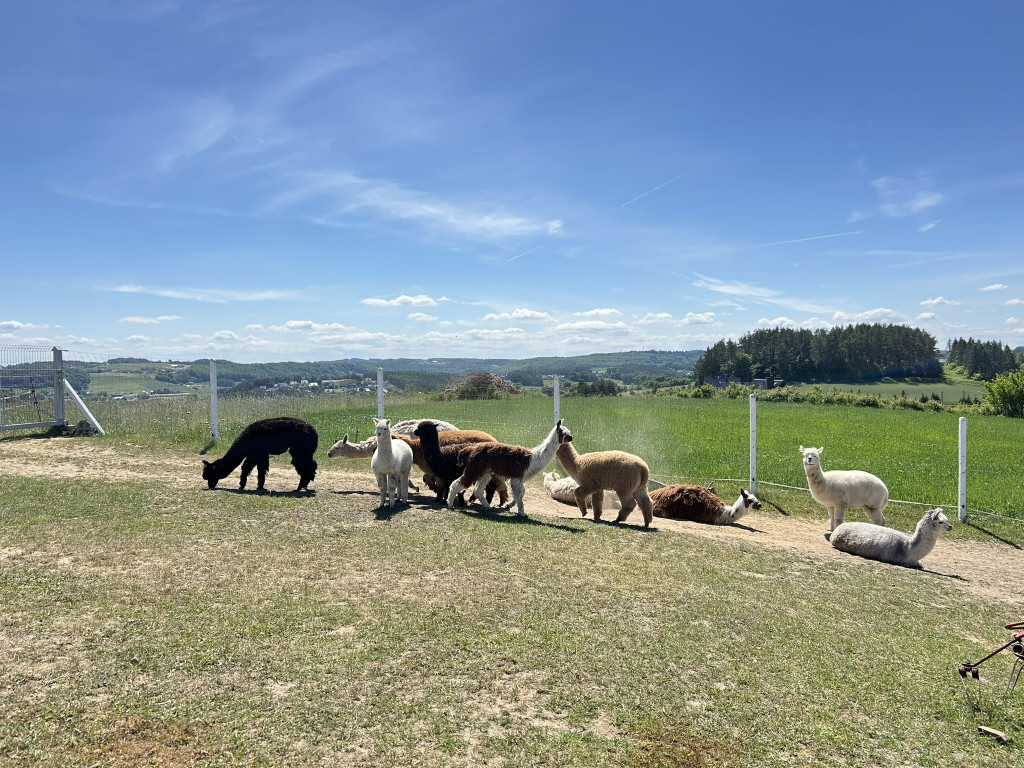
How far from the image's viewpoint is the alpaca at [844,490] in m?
Answer: 10.1

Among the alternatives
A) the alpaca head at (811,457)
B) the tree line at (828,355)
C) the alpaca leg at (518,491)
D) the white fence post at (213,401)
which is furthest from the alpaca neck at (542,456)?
the tree line at (828,355)

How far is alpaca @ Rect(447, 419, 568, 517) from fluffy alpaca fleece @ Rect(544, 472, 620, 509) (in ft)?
Result: 6.55

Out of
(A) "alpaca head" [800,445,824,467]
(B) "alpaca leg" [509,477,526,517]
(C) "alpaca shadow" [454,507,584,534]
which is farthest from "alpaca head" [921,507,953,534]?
(B) "alpaca leg" [509,477,526,517]

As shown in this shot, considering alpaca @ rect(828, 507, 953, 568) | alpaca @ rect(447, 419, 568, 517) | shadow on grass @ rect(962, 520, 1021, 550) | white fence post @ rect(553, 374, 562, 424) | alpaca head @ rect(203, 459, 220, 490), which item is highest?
white fence post @ rect(553, 374, 562, 424)

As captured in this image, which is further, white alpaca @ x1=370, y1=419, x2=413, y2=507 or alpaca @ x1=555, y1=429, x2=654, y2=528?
alpaca @ x1=555, y1=429, x2=654, y2=528

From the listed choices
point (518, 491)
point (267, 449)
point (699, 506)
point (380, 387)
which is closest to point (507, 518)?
point (518, 491)

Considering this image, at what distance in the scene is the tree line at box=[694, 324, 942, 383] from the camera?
6094cm

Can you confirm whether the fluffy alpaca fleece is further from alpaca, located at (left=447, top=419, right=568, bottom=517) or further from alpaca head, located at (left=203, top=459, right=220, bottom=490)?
alpaca head, located at (left=203, top=459, right=220, bottom=490)

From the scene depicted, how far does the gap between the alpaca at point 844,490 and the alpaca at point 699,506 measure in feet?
3.88

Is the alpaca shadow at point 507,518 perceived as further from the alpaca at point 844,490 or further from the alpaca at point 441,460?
the alpaca at point 844,490

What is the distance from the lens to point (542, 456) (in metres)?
9.80

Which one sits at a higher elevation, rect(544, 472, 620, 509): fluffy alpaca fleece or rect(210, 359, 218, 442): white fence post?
rect(210, 359, 218, 442): white fence post

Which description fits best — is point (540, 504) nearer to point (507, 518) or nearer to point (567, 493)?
point (567, 493)

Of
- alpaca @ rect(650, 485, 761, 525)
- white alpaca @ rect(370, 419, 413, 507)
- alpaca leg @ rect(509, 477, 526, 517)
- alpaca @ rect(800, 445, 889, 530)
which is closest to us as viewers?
white alpaca @ rect(370, 419, 413, 507)
